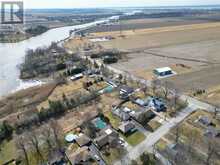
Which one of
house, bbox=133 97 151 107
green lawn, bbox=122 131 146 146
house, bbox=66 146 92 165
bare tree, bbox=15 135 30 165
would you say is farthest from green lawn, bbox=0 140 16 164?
house, bbox=133 97 151 107

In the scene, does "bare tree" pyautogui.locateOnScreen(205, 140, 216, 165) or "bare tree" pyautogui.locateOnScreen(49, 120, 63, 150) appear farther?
"bare tree" pyautogui.locateOnScreen(49, 120, 63, 150)

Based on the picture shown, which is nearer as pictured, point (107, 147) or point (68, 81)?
point (107, 147)

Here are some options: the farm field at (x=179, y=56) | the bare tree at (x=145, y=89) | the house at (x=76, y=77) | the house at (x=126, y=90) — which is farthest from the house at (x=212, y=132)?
the house at (x=76, y=77)

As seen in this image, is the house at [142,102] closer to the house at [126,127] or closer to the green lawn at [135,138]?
the house at [126,127]

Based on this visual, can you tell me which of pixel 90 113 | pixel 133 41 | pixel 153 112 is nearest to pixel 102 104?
pixel 90 113

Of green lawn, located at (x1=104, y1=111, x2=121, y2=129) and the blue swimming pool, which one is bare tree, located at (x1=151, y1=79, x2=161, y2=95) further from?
the blue swimming pool

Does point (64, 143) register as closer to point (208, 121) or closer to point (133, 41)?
point (208, 121)

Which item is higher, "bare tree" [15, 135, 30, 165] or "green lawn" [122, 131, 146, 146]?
"green lawn" [122, 131, 146, 146]

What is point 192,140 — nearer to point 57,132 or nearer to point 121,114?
point 121,114
